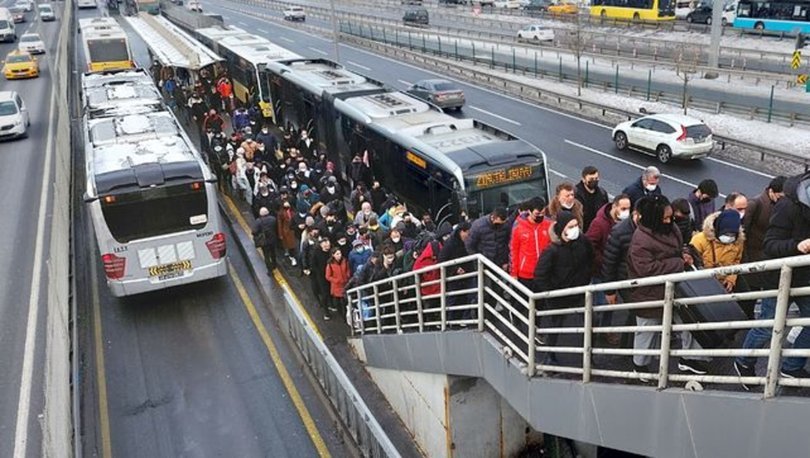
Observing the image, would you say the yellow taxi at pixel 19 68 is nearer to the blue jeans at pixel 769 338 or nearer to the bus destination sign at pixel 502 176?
the bus destination sign at pixel 502 176

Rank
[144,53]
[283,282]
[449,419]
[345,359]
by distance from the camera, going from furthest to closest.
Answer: [144,53]
[283,282]
[345,359]
[449,419]

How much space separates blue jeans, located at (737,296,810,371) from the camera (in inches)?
175

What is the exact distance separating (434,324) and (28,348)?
26.8 ft

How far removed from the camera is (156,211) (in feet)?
39.7

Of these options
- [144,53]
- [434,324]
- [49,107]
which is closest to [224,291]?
[434,324]

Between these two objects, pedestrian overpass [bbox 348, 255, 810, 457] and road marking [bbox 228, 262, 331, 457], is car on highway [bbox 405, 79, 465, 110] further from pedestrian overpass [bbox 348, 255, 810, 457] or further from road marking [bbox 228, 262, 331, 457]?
pedestrian overpass [bbox 348, 255, 810, 457]

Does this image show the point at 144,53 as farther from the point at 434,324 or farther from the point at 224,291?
the point at 434,324

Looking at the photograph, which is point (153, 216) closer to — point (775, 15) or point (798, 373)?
point (798, 373)

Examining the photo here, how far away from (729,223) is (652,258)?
1.44 metres

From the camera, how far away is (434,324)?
26.9 feet

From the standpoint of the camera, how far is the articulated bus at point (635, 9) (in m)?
49.6

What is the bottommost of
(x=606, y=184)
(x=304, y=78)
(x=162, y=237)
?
(x=606, y=184)

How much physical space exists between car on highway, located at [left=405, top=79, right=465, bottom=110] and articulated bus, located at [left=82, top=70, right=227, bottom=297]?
1754 centimetres

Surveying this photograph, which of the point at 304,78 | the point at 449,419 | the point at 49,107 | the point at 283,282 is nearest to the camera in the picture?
the point at 449,419
